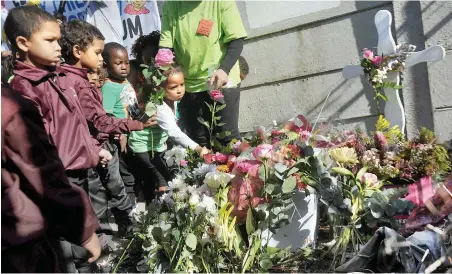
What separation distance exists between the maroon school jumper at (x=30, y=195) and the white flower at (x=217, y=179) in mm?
619

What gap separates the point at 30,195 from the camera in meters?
1.49

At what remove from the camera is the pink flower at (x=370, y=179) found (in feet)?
6.56

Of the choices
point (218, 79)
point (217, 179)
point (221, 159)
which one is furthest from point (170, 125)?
point (217, 179)

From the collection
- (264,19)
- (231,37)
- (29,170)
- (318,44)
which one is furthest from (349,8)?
(29,170)

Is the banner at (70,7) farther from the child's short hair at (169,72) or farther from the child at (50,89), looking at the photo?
the child at (50,89)

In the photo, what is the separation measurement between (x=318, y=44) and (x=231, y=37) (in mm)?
1478

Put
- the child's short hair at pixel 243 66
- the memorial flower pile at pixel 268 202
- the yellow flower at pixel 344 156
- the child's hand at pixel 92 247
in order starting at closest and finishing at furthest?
the child's hand at pixel 92 247, the memorial flower pile at pixel 268 202, the yellow flower at pixel 344 156, the child's short hair at pixel 243 66

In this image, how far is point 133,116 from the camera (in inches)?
133

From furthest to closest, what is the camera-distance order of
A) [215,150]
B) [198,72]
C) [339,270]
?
[198,72] → [215,150] → [339,270]

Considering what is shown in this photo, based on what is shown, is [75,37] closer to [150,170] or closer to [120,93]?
[120,93]

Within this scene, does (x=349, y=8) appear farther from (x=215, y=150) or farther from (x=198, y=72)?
(x=215, y=150)

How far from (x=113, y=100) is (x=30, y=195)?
2439mm

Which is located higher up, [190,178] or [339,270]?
[190,178]

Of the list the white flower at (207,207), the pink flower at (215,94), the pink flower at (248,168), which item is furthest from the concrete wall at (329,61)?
the white flower at (207,207)
